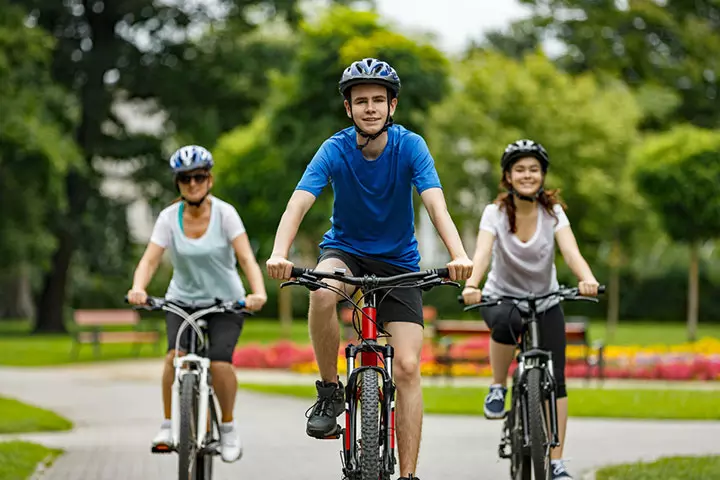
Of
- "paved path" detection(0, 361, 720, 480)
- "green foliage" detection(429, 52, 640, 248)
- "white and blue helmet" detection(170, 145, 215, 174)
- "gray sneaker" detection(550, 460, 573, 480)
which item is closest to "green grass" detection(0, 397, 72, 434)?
"paved path" detection(0, 361, 720, 480)

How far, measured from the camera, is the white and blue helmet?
743cm

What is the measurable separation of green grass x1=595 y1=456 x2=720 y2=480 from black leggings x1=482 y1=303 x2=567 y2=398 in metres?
1.06

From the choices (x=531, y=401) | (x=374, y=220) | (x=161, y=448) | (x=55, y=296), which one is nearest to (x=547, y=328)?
(x=531, y=401)

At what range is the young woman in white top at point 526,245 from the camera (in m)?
7.21

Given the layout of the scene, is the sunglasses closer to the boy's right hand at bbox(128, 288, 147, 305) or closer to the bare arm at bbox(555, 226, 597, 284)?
the boy's right hand at bbox(128, 288, 147, 305)

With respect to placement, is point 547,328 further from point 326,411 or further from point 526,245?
point 326,411

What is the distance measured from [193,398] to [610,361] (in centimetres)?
1358

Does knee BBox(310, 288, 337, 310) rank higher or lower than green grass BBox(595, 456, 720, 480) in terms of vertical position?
higher

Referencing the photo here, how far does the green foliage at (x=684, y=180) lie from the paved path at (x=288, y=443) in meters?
12.3

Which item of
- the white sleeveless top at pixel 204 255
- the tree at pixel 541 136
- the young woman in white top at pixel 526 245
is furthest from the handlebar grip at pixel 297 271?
the tree at pixel 541 136

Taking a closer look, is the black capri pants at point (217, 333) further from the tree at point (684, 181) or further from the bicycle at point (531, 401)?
the tree at point (684, 181)

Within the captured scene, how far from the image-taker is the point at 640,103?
144 feet

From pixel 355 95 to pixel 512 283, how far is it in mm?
1952

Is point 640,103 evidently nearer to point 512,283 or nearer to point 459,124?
point 459,124
